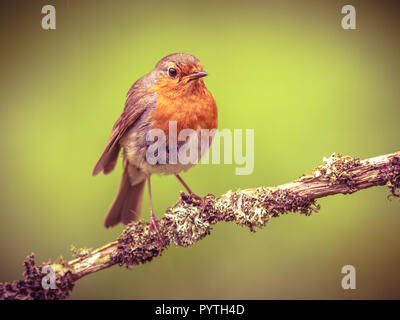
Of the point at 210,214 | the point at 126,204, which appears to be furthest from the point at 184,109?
the point at 126,204

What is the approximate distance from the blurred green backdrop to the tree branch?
4.07ft

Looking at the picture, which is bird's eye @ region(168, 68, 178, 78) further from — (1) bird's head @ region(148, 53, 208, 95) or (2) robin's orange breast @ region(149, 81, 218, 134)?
(2) robin's orange breast @ region(149, 81, 218, 134)

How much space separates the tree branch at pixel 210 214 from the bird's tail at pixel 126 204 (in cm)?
93

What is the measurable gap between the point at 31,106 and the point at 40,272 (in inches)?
102

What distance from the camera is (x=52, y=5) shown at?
4422 millimetres

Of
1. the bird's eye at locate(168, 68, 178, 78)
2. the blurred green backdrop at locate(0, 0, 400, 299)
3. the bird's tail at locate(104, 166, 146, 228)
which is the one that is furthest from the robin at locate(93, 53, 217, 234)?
the blurred green backdrop at locate(0, 0, 400, 299)

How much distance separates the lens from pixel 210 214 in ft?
9.21

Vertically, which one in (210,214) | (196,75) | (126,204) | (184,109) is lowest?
(210,214)

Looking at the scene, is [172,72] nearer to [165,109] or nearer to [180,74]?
[180,74]

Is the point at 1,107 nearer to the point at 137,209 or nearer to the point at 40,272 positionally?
the point at 137,209

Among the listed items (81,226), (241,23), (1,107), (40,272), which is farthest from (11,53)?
(40,272)

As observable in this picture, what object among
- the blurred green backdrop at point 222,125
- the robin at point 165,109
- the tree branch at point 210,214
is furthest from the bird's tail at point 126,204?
the tree branch at point 210,214

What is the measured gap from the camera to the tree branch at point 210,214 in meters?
2.50

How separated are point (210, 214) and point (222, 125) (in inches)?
60.2
